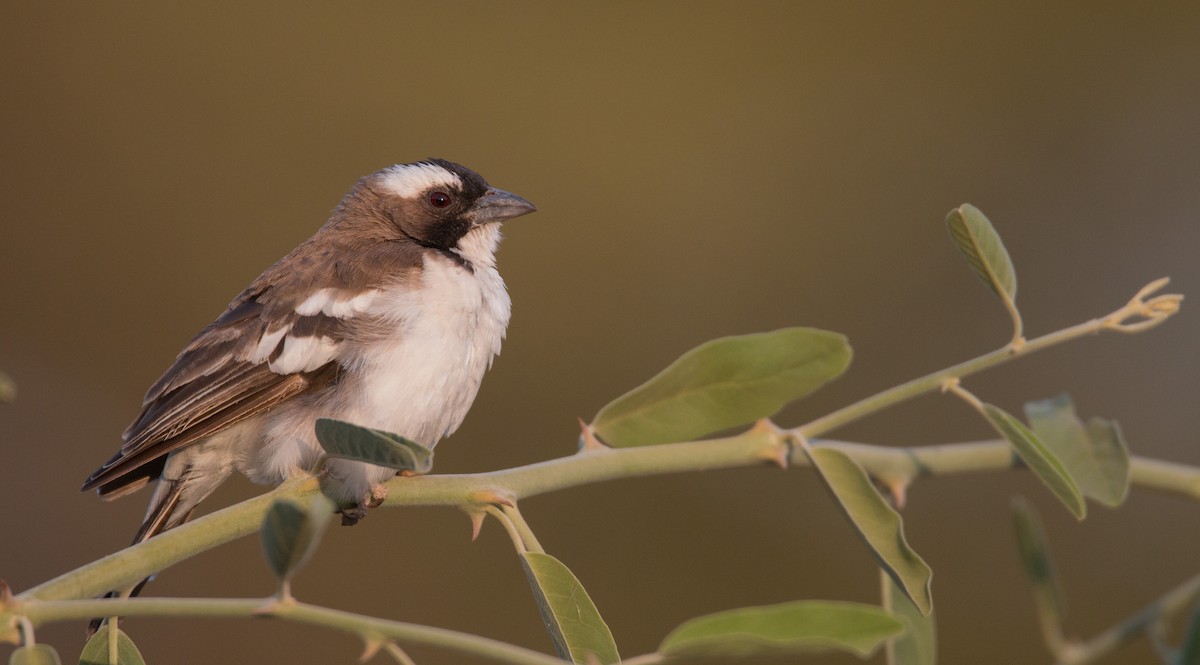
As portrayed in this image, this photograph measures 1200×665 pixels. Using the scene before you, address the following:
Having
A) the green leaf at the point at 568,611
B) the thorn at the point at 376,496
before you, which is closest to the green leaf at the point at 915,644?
the green leaf at the point at 568,611

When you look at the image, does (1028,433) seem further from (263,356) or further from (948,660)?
(948,660)

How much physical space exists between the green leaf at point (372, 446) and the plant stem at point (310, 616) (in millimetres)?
394

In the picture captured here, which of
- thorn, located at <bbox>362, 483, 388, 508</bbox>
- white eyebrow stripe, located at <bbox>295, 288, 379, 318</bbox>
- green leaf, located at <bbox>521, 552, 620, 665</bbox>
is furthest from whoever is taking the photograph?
white eyebrow stripe, located at <bbox>295, 288, 379, 318</bbox>

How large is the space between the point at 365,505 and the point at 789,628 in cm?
171

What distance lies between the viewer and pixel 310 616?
1.53 m

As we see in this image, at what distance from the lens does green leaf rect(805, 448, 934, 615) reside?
Answer: 2107 mm

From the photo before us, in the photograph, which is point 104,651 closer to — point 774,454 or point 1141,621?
point 774,454

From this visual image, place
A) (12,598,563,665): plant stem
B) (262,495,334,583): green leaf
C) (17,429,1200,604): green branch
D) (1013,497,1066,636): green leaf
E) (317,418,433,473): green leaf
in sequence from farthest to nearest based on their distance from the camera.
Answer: (1013,497,1066,636): green leaf < (17,429,1200,604): green branch < (317,418,433,473): green leaf < (262,495,334,583): green leaf < (12,598,563,665): plant stem

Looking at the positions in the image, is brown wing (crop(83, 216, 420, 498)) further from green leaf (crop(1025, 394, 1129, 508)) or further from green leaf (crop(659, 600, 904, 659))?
green leaf (crop(659, 600, 904, 659))

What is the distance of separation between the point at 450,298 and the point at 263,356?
638 millimetres

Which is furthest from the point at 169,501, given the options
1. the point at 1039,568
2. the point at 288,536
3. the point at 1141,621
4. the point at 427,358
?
the point at 1141,621

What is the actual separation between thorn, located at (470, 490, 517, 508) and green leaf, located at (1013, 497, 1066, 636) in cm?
109

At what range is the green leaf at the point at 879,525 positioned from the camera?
6.91ft

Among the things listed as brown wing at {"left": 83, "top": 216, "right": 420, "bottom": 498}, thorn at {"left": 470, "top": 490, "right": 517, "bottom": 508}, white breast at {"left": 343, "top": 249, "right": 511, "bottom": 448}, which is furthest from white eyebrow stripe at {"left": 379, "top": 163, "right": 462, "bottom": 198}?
thorn at {"left": 470, "top": 490, "right": 517, "bottom": 508}
